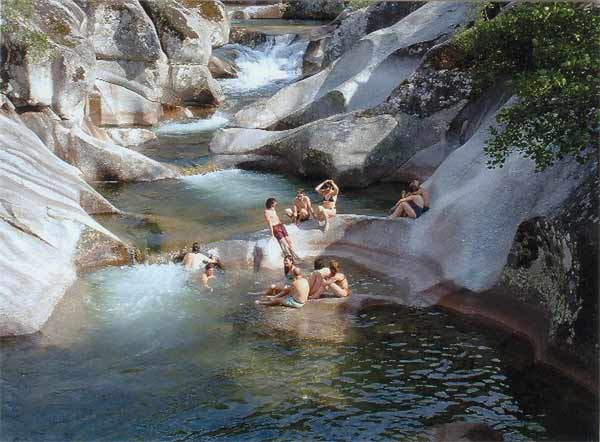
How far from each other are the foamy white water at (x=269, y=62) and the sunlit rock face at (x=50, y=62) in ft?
39.2

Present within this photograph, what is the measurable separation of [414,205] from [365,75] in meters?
8.74

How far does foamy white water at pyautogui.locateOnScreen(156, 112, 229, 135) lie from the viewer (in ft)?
87.4

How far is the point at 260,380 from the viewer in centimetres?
1080

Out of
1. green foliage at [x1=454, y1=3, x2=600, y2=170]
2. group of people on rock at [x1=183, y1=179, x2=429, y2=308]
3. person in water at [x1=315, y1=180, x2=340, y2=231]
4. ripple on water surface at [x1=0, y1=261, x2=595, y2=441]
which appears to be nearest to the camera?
ripple on water surface at [x1=0, y1=261, x2=595, y2=441]

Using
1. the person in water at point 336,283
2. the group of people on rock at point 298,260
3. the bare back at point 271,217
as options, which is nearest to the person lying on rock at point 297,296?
the group of people on rock at point 298,260

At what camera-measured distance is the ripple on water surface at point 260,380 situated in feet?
31.8

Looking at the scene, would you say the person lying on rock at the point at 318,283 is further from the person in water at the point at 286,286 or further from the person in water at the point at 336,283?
the person in water at the point at 286,286

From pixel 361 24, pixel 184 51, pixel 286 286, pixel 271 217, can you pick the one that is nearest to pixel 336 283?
pixel 286 286

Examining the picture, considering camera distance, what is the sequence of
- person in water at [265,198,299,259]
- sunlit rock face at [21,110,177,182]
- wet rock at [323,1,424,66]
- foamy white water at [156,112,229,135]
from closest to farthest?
person in water at [265,198,299,259], sunlit rock face at [21,110,177,182], foamy white water at [156,112,229,135], wet rock at [323,1,424,66]

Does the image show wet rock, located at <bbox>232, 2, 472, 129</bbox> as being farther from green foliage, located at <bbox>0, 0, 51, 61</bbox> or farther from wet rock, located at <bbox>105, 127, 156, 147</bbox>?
green foliage, located at <bbox>0, 0, 51, 61</bbox>

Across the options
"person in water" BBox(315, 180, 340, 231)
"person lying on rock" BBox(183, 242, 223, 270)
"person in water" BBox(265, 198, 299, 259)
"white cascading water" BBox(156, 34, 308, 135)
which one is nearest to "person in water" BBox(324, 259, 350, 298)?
"person in water" BBox(265, 198, 299, 259)

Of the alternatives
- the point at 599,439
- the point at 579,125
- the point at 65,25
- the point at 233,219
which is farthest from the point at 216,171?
the point at 599,439

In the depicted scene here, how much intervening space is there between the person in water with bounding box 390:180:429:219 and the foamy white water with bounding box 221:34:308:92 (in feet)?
58.1

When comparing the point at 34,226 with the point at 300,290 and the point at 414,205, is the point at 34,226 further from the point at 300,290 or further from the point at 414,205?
the point at 414,205
